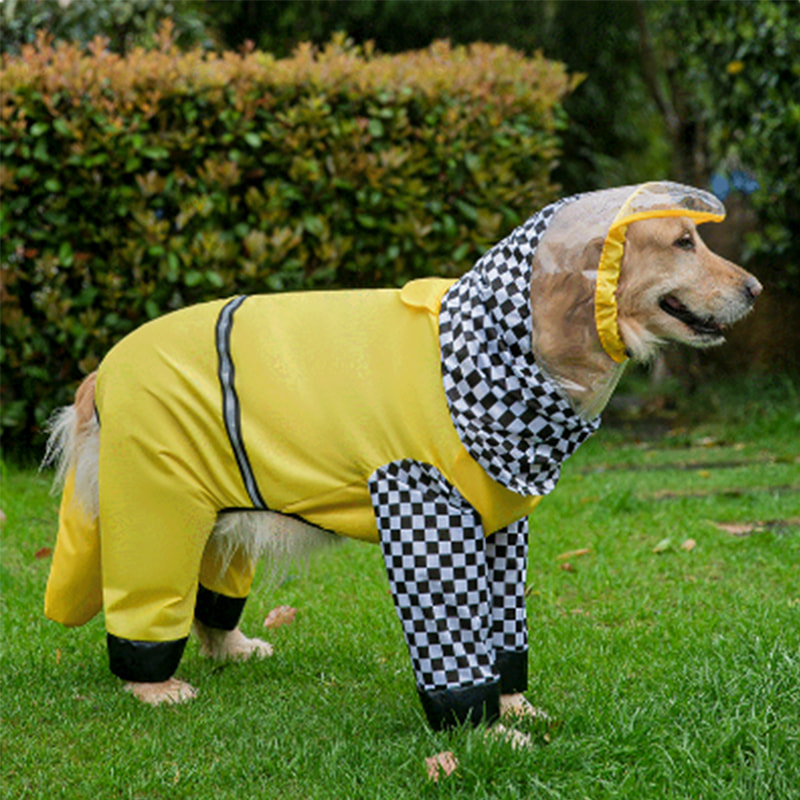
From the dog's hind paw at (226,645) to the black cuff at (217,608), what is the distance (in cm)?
5

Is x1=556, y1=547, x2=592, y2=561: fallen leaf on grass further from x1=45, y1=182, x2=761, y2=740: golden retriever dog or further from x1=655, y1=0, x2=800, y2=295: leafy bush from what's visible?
x1=655, y1=0, x2=800, y2=295: leafy bush

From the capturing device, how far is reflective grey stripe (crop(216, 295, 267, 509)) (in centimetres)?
288

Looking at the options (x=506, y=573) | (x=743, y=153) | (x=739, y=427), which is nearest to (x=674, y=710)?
A: (x=506, y=573)

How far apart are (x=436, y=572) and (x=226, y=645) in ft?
4.04

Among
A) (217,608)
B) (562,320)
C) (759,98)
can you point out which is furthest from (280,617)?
(759,98)

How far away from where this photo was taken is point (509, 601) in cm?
296

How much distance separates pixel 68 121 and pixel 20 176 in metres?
0.42

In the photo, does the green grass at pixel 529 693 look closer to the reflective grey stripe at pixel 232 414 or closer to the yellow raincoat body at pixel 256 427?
the yellow raincoat body at pixel 256 427

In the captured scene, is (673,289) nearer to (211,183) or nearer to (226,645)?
(226,645)

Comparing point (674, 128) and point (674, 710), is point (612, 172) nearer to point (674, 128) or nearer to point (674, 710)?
point (674, 128)

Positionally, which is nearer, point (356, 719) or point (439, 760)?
point (439, 760)

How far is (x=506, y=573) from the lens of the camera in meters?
2.94

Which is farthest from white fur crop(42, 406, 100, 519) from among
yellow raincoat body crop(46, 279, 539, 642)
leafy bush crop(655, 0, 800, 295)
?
leafy bush crop(655, 0, 800, 295)

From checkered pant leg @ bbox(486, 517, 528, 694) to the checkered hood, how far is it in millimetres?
331
